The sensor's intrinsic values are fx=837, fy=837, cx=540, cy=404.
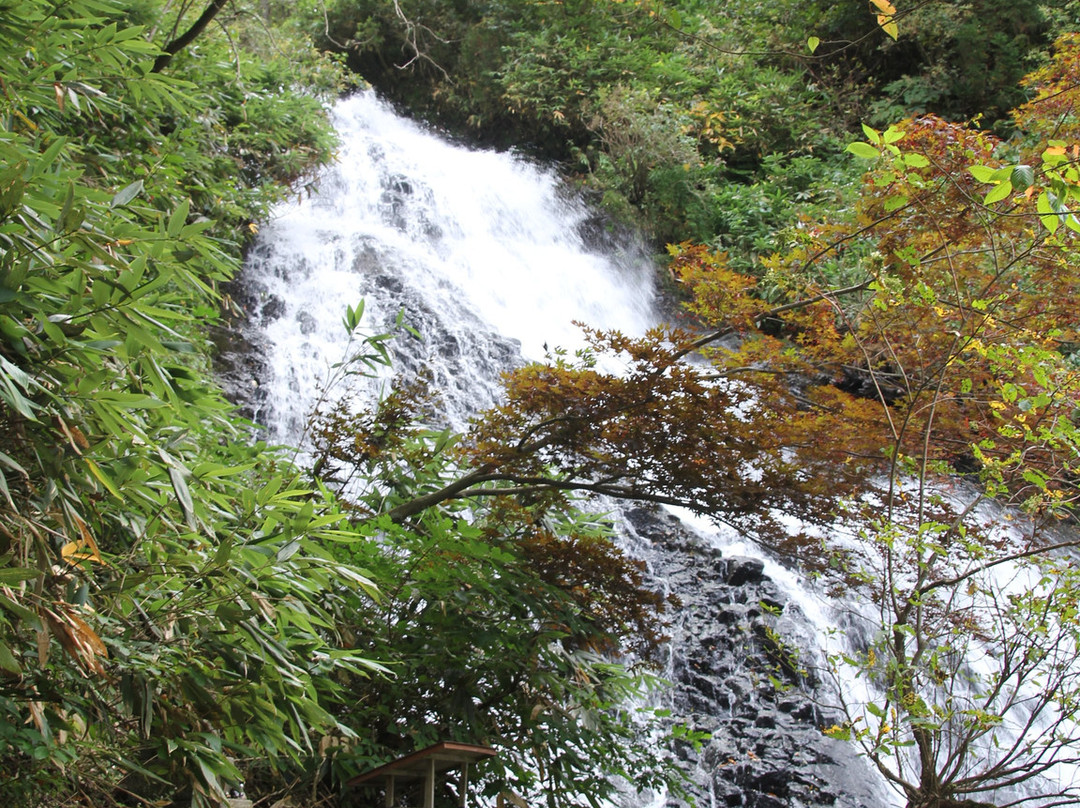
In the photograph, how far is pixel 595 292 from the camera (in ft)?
34.8

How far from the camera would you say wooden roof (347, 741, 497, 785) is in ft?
9.36

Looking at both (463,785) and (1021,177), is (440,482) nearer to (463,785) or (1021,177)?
(463,785)

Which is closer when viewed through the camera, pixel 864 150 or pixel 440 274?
pixel 864 150

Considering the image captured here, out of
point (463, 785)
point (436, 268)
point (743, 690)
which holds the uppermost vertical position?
point (436, 268)

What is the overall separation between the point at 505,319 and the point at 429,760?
21.4 ft

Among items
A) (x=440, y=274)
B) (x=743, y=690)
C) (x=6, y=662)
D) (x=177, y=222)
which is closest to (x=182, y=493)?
(x=6, y=662)

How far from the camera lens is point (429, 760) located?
9.69 feet

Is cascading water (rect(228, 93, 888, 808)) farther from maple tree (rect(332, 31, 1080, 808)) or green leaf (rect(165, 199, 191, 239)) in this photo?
green leaf (rect(165, 199, 191, 239))

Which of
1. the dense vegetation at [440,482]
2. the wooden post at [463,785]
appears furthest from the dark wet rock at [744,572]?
the wooden post at [463,785]

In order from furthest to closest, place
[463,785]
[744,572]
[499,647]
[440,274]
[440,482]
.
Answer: [440,274]
[744,572]
[440,482]
[499,647]
[463,785]

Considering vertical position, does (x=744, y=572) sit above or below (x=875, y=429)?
above

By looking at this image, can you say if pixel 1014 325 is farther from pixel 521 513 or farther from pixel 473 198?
pixel 473 198

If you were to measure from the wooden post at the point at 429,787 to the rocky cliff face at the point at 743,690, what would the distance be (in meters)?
2.59

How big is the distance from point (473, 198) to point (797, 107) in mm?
5275
